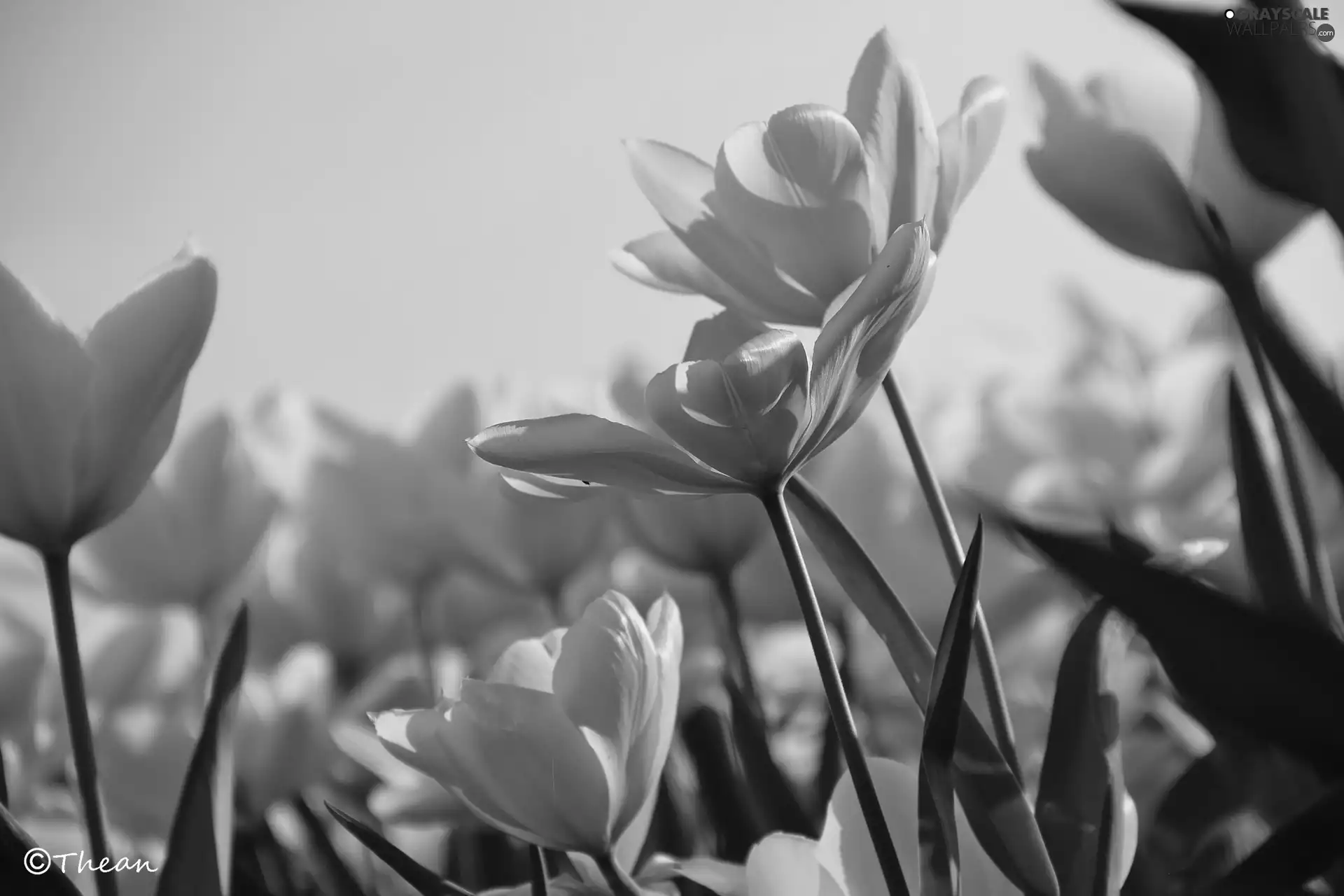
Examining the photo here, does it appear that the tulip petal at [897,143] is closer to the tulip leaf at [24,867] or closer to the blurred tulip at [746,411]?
the blurred tulip at [746,411]

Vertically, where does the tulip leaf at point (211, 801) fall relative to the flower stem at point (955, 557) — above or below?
below

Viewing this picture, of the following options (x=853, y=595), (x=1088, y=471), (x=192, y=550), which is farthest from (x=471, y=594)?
(x=853, y=595)

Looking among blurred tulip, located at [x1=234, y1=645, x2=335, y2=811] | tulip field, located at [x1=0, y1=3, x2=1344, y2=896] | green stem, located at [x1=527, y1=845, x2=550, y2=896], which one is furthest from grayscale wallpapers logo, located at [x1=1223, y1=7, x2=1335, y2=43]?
blurred tulip, located at [x1=234, y1=645, x2=335, y2=811]

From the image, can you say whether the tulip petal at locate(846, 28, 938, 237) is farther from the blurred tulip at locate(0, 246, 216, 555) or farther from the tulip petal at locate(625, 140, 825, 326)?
the blurred tulip at locate(0, 246, 216, 555)

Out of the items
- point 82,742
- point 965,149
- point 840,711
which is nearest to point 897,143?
point 965,149

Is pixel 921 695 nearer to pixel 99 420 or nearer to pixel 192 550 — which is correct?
pixel 99 420

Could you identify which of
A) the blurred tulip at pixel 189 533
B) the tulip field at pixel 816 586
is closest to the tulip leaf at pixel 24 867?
the tulip field at pixel 816 586
